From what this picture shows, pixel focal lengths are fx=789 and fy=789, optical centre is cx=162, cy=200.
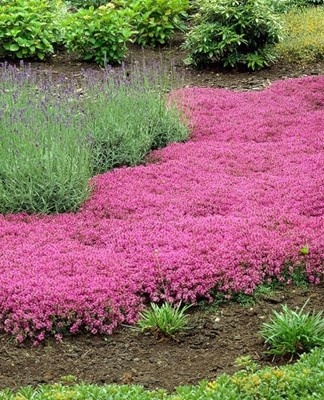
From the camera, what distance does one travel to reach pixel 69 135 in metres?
7.64

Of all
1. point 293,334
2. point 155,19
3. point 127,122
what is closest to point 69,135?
point 127,122

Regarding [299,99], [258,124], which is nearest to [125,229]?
[258,124]

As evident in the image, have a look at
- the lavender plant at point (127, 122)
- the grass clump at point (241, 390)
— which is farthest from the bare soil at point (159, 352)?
the lavender plant at point (127, 122)

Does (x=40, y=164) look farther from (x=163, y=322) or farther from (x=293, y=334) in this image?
(x=293, y=334)

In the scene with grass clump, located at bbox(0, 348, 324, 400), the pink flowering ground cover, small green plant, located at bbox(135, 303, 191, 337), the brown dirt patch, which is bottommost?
the brown dirt patch

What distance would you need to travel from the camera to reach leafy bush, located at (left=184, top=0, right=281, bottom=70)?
1334cm

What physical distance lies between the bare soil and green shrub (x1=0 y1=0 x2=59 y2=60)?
29.5ft

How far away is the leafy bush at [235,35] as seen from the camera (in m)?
13.3

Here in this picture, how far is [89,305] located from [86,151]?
2507mm

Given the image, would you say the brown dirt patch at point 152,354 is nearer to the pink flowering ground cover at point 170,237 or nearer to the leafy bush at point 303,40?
the pink flowering ground cover at point 170,237

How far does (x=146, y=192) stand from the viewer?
25.3 feet

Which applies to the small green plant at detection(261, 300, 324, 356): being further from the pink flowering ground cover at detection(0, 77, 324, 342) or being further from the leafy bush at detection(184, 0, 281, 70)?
the leafy bush at detection(184, 0, 281, 70)

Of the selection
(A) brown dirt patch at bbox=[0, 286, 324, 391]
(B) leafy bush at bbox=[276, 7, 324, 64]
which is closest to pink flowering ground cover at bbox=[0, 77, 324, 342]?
(A) brown dirt patch at bbox=[0, 286, 324, 391]

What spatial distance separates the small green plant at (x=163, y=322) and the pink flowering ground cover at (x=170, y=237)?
0.15m
